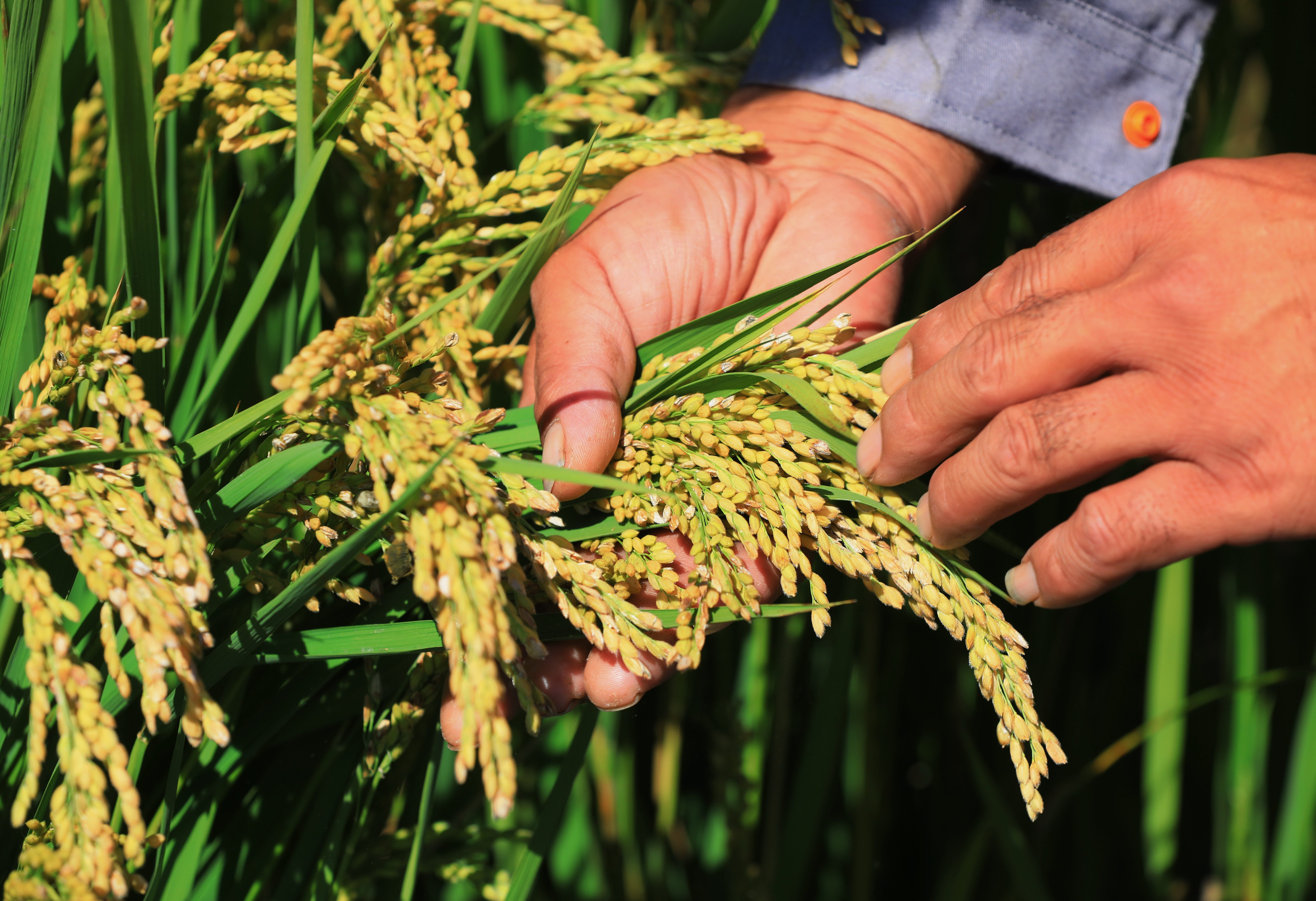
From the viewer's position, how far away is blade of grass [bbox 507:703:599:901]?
4.27 feet

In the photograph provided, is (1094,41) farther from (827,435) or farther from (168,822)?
(168,822)

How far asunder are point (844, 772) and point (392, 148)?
1.97 meters

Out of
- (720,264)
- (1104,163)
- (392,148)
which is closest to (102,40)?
(392,148)

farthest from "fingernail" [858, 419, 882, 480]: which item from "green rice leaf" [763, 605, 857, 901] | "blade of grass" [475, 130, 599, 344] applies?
"green rice leaf" [763, 605, 857, 901]

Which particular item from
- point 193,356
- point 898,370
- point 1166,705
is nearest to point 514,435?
point 193,356

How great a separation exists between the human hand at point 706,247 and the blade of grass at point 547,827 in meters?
0.10

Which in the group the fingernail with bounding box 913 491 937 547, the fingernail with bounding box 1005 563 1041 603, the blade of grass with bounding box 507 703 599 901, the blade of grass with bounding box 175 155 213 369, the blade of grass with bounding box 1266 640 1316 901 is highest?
the blade of grass with bounding box 175 155 213 369

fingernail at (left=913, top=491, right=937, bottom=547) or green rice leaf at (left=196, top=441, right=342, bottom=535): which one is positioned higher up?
green rice leaf at (left=196, top=441, right=342, bottom=535)

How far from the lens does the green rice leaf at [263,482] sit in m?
0.92

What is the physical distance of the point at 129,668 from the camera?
103 cm

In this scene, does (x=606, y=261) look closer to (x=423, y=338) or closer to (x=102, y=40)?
(x=423, y=338)

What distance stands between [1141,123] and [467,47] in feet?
5.05

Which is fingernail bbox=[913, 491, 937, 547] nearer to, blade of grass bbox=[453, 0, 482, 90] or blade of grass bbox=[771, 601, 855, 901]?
blade of grass bbox=[771, 601, 855, 901]

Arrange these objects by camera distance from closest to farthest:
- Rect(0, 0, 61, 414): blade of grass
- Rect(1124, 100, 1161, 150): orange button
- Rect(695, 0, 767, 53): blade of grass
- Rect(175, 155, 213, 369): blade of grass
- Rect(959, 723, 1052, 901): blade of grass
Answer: Rect(0, 0, 61, 414): blade of grass, Rect(175, 155, 213, 369): blade of grass, Rect(695, 0, 767, 53): blade of grass, Rect(959, 723, 1052, 901): blade of grass, Rect(1124, 100, 1161, 150): orange button
